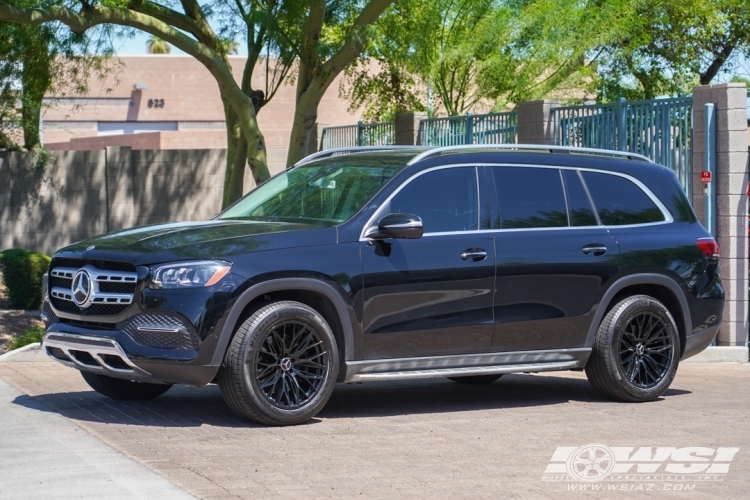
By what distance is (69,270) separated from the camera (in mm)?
8242

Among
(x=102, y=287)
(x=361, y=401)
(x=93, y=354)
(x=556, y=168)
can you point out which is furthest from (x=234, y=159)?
(x=93, y=354)

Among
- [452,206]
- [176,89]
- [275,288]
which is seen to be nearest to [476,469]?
[275,288]

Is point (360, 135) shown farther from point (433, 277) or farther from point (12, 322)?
point (433, 277)

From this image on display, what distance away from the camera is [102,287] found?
7883 mm

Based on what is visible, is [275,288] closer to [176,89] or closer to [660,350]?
[660,350]

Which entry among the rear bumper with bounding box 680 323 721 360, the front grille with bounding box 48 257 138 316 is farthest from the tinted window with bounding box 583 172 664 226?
the front grille with bounding box 48 257 138 316

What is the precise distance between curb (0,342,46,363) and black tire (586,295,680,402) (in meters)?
5.44

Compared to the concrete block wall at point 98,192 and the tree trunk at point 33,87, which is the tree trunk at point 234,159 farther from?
the concrete block wall at point 98,192

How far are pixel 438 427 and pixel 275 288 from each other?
1.51 meters

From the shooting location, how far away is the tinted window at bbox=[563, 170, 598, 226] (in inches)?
361

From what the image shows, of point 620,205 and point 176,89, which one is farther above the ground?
point 176,89

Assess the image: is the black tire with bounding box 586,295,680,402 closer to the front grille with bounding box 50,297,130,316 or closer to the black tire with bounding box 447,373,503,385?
the black tire with bounding box 447,373,503,385

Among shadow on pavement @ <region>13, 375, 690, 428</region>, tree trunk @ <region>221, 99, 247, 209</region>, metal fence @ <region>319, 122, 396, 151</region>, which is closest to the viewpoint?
shadow on pavement @ <region>13, 375, 690, 428</region>

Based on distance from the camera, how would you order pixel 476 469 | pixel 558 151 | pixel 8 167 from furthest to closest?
1. pixel 8 167
2. pixel 558 151
3. pixel 476 469
